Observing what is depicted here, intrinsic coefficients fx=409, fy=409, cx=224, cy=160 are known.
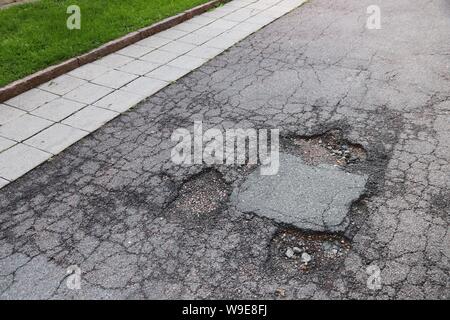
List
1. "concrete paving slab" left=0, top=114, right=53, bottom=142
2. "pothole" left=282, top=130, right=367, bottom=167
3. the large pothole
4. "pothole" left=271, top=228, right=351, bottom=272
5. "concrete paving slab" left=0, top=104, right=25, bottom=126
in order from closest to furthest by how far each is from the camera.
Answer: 1. "pothole" left=271, top=228, right=351, bottom=272
2. the large pothole
3. "pothole" left=282, top=130, right=367, bottom=167
4. "concrete paving slab" left=0, top=114, right=53, bottom=142
5. "concrete paving slab" left=0, top=104, right=25, bottom=126

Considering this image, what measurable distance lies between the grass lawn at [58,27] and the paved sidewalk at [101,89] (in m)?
0.40

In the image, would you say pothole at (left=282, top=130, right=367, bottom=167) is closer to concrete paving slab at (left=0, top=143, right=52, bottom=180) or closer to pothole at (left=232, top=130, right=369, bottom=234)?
pothole at (left=232, top=130, right=369, bottom=234)

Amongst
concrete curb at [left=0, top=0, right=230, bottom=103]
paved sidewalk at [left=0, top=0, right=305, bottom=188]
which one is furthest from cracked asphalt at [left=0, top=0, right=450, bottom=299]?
concrete curb at [left=0, top=0, right=230, bottom=103]

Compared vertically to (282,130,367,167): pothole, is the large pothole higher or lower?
lower

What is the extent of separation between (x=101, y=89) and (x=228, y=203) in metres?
3.38

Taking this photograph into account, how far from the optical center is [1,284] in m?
3.34

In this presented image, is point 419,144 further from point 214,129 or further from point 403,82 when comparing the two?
point 214,129

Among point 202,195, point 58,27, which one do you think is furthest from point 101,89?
point 202,195

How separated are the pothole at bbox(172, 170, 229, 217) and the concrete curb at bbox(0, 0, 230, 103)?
3.48 meters

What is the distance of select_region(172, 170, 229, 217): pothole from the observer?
4023mm

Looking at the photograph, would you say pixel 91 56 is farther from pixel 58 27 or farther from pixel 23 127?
pixel 23 127

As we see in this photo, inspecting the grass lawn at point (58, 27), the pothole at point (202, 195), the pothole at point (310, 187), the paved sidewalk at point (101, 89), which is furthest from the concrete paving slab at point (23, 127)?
the pothole at point (310, 187)

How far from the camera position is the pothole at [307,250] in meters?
3.42

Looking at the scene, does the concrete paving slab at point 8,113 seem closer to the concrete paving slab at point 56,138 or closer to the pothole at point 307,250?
the concrete paving slab at point 56,138
